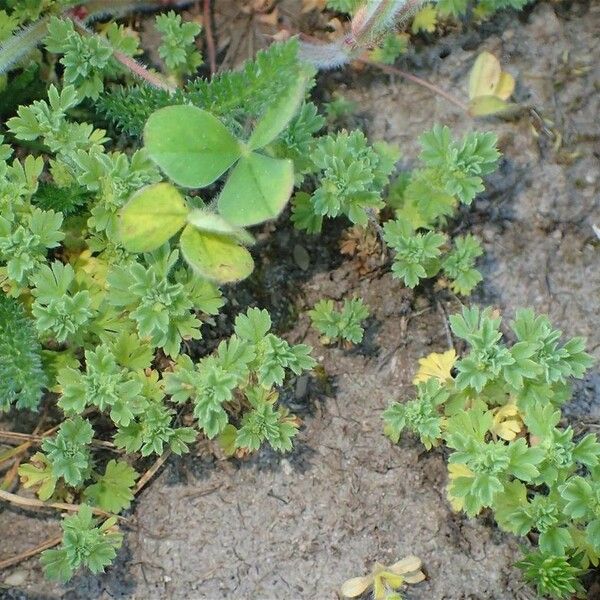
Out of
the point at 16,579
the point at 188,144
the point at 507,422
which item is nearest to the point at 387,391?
the point at 507,422

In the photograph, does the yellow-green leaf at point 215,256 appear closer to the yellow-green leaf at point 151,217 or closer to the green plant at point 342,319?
the yellow-green leaf at point 151,217

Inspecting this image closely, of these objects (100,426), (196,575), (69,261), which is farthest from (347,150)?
(196,575)

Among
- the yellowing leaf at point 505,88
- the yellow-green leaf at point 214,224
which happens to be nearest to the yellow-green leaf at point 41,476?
the yellow-green leaf at point 214,224

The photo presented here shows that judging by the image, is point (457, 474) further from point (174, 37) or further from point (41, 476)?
point (174, 37)

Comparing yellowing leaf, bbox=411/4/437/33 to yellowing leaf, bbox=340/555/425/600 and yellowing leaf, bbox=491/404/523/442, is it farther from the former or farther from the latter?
yellowing leaf, bbox=340/555/425/600

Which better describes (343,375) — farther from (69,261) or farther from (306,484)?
(69,261)

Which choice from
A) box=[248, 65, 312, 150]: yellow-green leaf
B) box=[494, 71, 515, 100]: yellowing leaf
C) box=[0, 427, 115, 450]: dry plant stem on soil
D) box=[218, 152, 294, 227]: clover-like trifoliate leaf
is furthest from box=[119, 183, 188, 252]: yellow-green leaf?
box=[494, 71, 515, 100]: yellowing leaf
